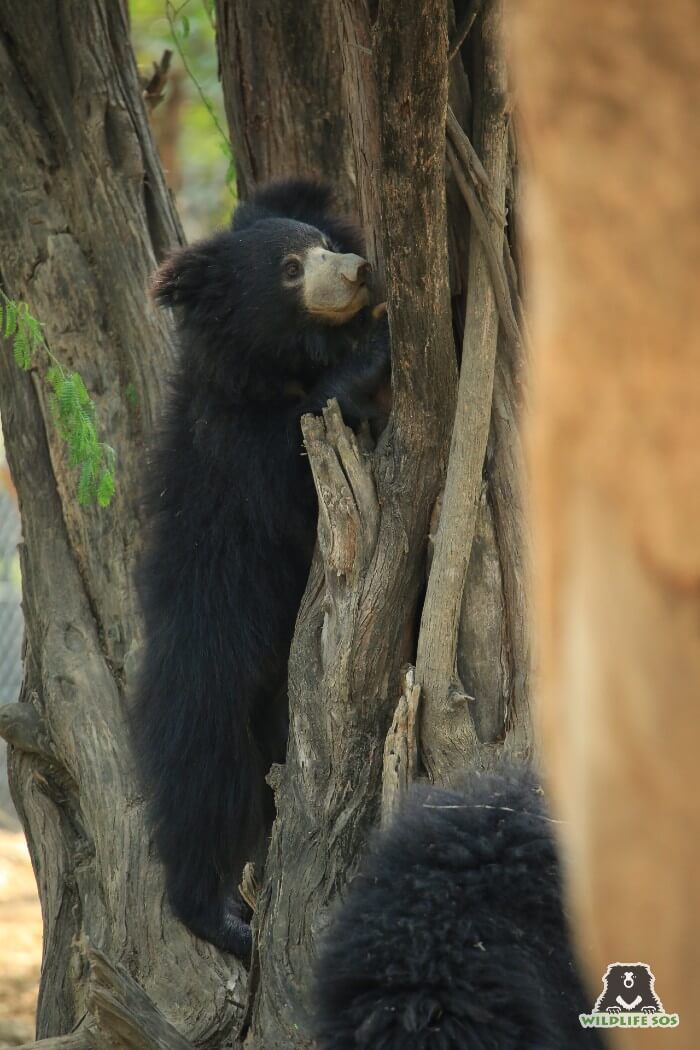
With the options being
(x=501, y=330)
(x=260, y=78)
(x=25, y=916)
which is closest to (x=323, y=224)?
(x=260, y=78)

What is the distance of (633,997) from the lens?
3.72 ft

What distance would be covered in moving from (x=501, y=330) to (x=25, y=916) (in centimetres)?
541

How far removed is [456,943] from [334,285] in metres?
2.28

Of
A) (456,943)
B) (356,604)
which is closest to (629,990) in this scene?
(456,943)

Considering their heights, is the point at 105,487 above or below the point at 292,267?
below

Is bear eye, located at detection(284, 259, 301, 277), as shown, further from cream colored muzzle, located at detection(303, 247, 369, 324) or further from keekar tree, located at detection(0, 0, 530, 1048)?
keekar tree, located at detection(0, 0, 530, 1048)

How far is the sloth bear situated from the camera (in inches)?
77.2

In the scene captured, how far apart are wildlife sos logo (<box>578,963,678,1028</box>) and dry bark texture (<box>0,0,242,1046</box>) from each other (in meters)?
2.84

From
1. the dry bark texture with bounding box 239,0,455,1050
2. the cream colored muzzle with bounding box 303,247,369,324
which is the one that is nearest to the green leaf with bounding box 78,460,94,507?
the dry bark texture with bounding box 239,0,455,1050

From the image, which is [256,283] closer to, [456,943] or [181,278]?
[181,278]

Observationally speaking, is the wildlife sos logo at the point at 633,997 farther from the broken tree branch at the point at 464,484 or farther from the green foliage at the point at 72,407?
the green foliage at the point at 72,407

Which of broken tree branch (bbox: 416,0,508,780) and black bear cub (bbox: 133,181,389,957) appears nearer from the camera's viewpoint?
broken tree branch (bbox: 416,0,508,780)

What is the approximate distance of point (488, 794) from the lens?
7.89 ft

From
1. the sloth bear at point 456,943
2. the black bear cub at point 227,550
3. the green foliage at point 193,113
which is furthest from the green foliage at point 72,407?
the green foliage at point 193,113
